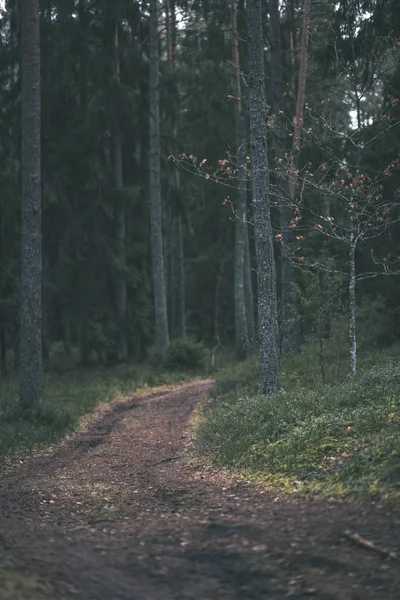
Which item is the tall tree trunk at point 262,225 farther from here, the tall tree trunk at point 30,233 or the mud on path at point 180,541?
the tall tree trunk at point 30,233

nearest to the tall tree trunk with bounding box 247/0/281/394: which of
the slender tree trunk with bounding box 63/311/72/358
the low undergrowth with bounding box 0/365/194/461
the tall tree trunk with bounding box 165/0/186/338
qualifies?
the low undergrowth with bounding box 0/365/194/461

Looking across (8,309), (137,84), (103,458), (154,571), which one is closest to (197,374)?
Result: (8,309)

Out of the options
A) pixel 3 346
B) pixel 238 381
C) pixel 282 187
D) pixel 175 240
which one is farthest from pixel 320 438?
pixel 175 240

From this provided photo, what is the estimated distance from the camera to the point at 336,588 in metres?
5.51

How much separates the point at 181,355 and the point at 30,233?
11408 millimetres

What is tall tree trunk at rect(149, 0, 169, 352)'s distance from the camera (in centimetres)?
2795

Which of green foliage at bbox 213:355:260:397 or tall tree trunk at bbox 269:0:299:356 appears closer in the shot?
green foliage at bbox 213:355:260:397

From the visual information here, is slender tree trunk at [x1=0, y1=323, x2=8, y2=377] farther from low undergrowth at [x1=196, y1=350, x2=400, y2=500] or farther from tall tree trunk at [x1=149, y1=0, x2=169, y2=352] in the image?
low undergrowth at [x1=196, y1=350, x2=400, y2=500]

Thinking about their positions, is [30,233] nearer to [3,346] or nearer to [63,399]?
[63,399]

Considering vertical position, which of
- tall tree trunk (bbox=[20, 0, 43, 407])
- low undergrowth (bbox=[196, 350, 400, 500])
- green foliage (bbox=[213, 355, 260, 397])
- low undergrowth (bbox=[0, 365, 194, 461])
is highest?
tall tree trunk (bbox=[20, 0, 43, 407])

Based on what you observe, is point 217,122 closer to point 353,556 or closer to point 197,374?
point 197,374

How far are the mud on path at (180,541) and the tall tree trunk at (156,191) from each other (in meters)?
17.5

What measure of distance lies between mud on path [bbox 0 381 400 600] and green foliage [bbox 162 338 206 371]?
1580cm

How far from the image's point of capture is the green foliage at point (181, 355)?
2697cm
